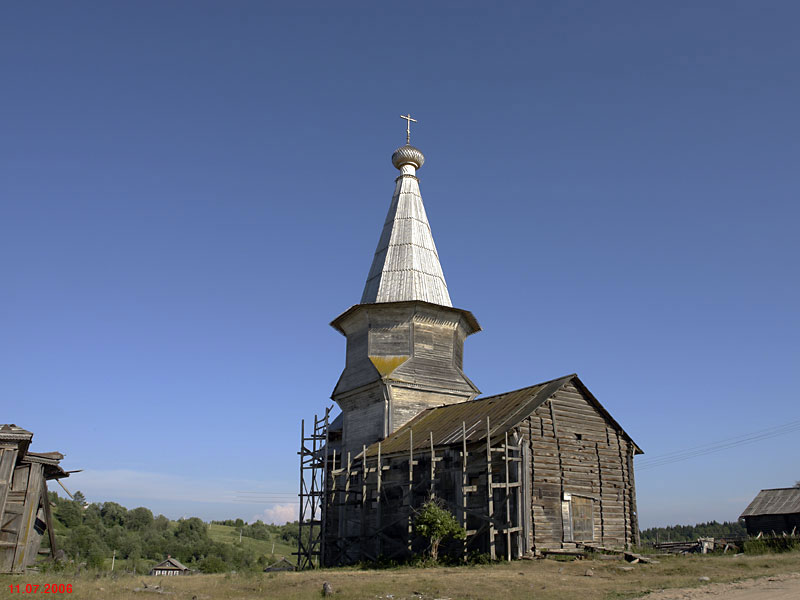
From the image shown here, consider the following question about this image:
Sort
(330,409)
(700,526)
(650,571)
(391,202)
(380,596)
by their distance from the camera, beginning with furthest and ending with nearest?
(700,526), (391,202), (330,409), (650,571), (380,596)

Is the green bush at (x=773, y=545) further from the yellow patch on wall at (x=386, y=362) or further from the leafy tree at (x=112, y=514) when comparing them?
the leafy tree at (x=112, y=514)

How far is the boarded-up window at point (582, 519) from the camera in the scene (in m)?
24.7

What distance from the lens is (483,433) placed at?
24438 mm

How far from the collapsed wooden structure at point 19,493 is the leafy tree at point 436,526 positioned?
12159 millimetres

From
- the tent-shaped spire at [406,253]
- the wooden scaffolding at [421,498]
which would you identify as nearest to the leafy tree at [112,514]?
the wooden scaffolding at [421,498]

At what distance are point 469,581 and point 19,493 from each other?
1351cm

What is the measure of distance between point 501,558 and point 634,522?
24.0 ft

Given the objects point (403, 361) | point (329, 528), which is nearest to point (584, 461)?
point (403, 361)

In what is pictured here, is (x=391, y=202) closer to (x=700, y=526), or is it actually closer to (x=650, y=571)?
→ (x=650, y=571)

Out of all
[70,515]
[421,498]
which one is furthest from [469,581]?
[70,515]

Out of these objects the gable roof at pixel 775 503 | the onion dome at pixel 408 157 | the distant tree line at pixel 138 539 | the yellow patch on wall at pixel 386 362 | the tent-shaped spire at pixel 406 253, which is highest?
the onion dome at pixel 408 157

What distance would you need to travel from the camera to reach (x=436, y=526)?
903 inches

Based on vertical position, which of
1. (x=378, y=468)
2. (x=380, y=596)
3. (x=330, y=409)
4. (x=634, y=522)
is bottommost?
(x=380, y=596)
